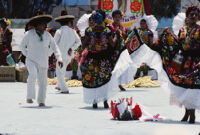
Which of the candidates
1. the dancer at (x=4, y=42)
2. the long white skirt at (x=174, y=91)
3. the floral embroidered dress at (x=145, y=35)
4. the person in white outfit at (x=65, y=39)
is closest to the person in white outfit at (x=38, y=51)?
the long white skirt at (x=174, y=91)

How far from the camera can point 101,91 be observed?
38.9 ft

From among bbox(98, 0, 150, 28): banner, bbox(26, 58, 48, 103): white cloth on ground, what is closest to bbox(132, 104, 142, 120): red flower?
bbox(26, 58, 48, 103): white cloth on ground

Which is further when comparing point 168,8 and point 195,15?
point 168,8

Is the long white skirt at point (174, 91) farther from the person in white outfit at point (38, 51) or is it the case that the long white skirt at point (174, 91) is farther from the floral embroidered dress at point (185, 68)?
the person in white outfit at point (38, 51)

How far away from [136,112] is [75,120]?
98 centimetres

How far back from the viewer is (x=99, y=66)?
11.9 metres

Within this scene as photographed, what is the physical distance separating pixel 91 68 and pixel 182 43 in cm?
270

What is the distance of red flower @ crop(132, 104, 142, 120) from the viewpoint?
31.8 feet

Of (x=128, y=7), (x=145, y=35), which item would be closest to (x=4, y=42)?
(x=128, y=7)

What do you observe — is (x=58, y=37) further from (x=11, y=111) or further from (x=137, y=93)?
(x=11, y=111)

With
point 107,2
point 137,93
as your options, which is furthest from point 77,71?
point 137,93

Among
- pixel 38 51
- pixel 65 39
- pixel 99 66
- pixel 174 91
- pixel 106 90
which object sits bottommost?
pixel 106 90

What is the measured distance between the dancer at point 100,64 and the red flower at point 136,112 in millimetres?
2028

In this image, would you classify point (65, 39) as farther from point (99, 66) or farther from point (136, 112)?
point (136, 112)
